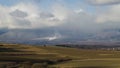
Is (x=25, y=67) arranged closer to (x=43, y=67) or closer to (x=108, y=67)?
(x=43, y=67)

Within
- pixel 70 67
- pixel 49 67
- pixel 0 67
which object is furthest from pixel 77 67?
pixel 0 67

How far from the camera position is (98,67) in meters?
84.9

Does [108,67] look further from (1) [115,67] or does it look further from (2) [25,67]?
(2) [25,67]

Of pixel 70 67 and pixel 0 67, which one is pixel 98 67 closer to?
pixel 70 67

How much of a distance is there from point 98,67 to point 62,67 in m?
9.66

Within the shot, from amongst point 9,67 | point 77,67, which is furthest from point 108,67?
point 9,67

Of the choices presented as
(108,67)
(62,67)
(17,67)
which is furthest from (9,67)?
(108,67)

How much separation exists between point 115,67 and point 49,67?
1765cm

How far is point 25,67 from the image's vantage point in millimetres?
83375

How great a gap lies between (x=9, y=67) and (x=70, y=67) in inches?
636

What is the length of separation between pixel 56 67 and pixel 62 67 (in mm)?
1619

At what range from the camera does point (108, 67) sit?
8575 cm

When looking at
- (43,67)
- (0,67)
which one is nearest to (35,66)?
(43,67)

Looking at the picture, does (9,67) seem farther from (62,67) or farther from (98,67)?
(98,67)
